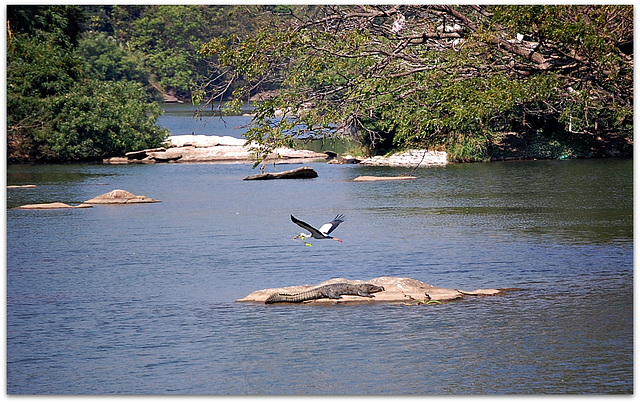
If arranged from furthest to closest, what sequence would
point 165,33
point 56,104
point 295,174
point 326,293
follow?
1. point 165,33
2. point 56,104
3. point 295,174
4. point 326,293

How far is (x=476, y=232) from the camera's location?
2498 centimetres

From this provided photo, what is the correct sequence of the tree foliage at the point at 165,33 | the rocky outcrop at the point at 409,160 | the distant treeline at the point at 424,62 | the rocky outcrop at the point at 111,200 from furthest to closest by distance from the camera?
1. the tree foliage at the point at 165,33
2. the rocky outcrop at the point at 409,160
3. the rocky outcrop at the point at 111,200
4. the distant treeline at the point at 424,62

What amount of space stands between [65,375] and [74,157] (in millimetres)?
41999

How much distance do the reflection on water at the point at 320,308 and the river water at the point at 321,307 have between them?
5 centimetres

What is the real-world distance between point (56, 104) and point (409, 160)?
18176mm

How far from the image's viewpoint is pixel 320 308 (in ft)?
51.3

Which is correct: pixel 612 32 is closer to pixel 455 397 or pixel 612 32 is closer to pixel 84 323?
pixel 455 397

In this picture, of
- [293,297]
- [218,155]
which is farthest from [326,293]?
[218,155]

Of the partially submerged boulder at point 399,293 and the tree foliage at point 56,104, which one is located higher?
the tree foliage at point 56,104

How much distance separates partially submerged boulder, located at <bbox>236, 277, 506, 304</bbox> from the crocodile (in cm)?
7

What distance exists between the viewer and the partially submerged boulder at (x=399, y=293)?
52.5 ft

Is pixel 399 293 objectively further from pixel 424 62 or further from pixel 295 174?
pixel 295 174

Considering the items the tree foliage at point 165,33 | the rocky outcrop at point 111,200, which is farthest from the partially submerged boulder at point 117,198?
the tree foliage at point 165,33

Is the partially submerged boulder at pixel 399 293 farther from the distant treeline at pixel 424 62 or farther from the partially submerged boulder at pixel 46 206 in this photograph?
the partially submerged boulder at pixel 46 206
